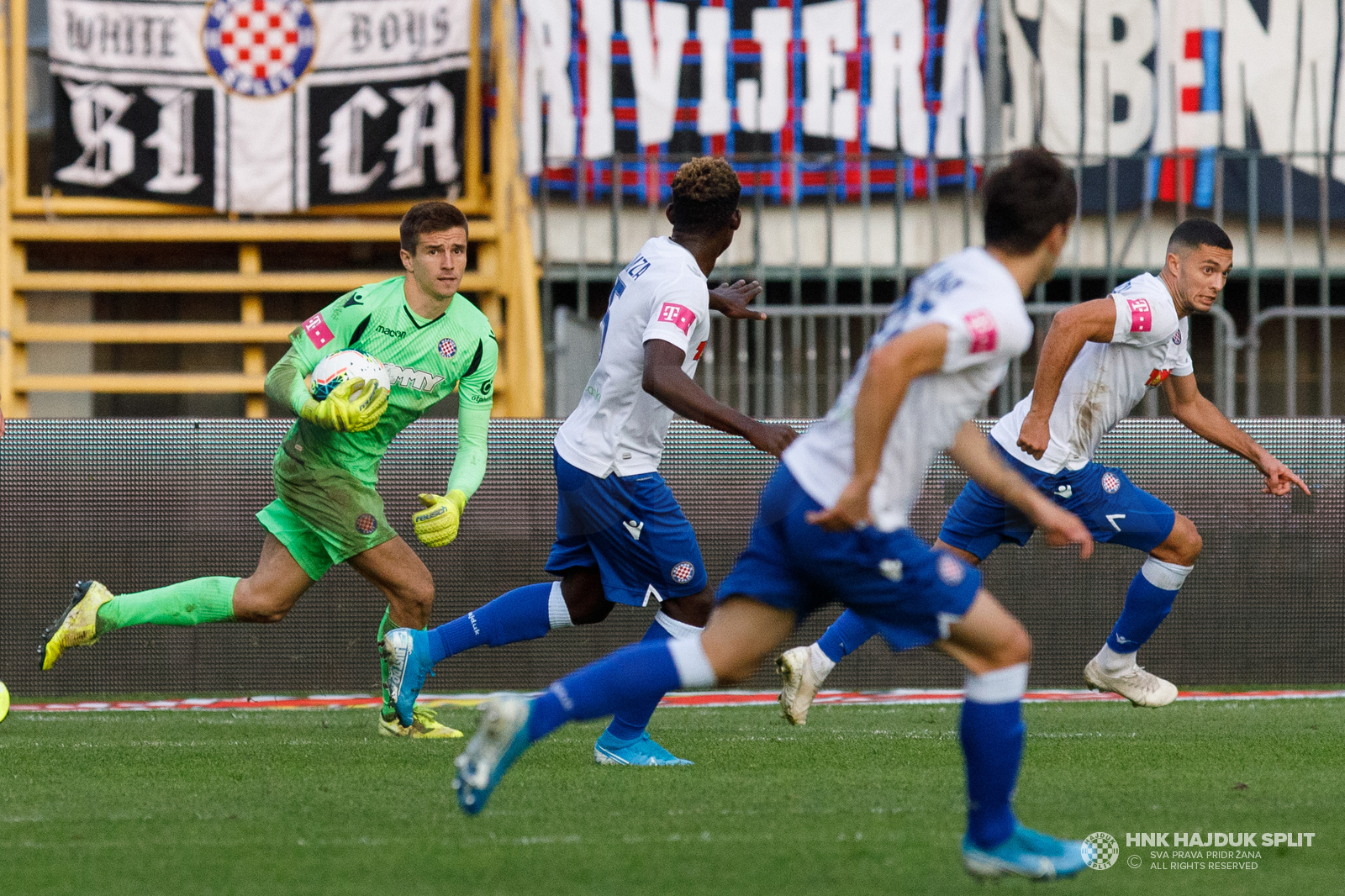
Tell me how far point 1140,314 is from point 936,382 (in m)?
3.19

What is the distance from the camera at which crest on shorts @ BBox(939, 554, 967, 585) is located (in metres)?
3.80

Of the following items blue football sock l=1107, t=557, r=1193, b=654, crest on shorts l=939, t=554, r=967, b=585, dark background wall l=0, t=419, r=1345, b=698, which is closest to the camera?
crest on shorts l=939, t=554, r=967, b=585

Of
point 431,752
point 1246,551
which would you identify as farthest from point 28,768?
point 1246,551

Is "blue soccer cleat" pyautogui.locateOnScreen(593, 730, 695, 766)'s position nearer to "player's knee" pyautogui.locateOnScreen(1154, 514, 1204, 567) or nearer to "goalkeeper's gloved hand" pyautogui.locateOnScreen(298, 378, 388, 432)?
"goalkeeper's gloved hand" pyautogui.locateOnScreen(298, 378, 388, 432)

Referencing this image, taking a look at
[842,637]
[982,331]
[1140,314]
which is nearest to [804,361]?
[1140,314]

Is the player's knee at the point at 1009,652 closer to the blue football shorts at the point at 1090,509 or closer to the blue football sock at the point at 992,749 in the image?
the blue football sock at the point at 992,749

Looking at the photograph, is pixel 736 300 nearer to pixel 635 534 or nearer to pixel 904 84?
pixel 635 534

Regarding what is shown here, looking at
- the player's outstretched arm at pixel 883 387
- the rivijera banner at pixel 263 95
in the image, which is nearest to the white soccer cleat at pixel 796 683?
the player's outstretched arm at pixel 883 387

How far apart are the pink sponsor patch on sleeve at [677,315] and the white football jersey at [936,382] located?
1.64 m

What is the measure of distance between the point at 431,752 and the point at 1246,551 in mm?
5248

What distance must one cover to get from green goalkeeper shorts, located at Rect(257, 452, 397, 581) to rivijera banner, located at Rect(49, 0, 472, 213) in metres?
6.07

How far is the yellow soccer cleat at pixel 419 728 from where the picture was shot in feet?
22.0

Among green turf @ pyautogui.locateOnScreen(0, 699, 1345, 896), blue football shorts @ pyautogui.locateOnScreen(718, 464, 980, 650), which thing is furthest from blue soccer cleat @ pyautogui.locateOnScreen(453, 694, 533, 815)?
blue football shorts @ pyautogui.locateOnScreen(718, 464, 980, 650)

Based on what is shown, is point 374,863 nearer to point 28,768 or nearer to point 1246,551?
point 28,768
